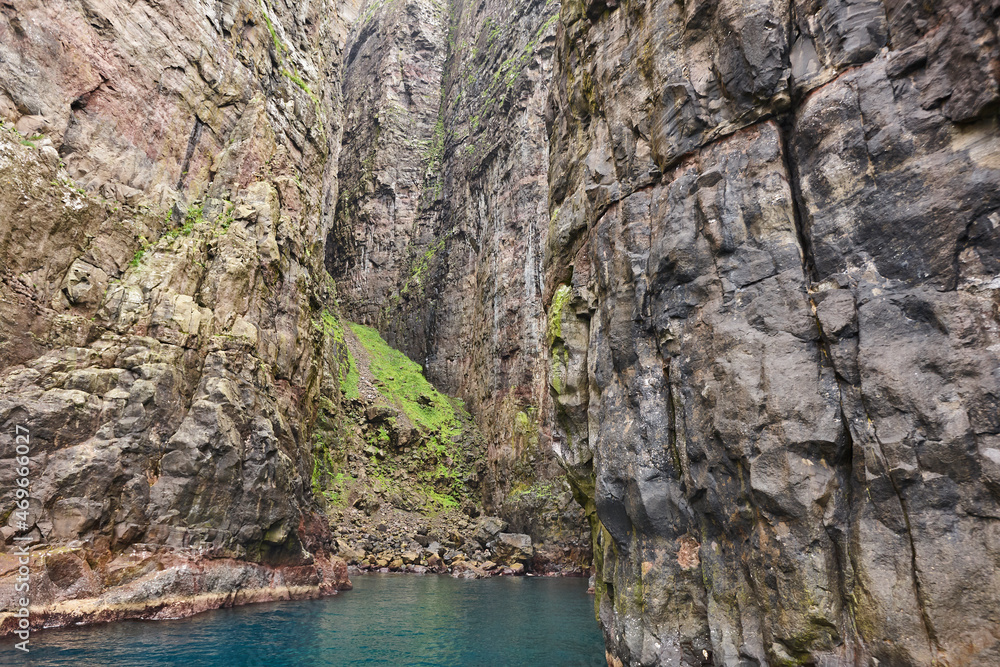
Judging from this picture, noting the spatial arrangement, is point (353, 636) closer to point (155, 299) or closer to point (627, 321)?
point (627, 321)

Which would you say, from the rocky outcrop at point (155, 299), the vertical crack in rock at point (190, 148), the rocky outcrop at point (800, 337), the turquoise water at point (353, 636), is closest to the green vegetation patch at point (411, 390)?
the rocky outcrop at point (155, 299)

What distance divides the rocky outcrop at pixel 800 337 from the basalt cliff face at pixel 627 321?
0.05 m

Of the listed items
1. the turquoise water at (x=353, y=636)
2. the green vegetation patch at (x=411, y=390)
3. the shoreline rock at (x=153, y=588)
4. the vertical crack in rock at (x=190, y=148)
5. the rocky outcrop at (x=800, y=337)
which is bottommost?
the turquoise water at (x=353, y=636)

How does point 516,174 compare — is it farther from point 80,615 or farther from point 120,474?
point 80,615

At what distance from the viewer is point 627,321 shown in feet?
45.5

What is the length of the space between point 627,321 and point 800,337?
4.70m

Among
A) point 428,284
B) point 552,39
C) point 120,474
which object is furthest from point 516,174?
point 120,474

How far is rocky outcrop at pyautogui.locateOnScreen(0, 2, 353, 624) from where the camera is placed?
61.2ft

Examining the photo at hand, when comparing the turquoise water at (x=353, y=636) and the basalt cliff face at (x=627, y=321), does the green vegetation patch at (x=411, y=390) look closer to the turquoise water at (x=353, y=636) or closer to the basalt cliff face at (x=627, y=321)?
the basalt cliff face at (x=627, y=321)

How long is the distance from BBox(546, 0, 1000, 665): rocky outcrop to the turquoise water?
18.6ft

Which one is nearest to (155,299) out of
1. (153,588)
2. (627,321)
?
(153,588)

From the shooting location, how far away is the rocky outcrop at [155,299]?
18.7 meters

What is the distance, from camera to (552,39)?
51812 mm

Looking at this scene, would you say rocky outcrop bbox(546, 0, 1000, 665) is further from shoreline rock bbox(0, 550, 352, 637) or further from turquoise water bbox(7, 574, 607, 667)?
shoreline rock bbox(0, 550, 352, 637)
